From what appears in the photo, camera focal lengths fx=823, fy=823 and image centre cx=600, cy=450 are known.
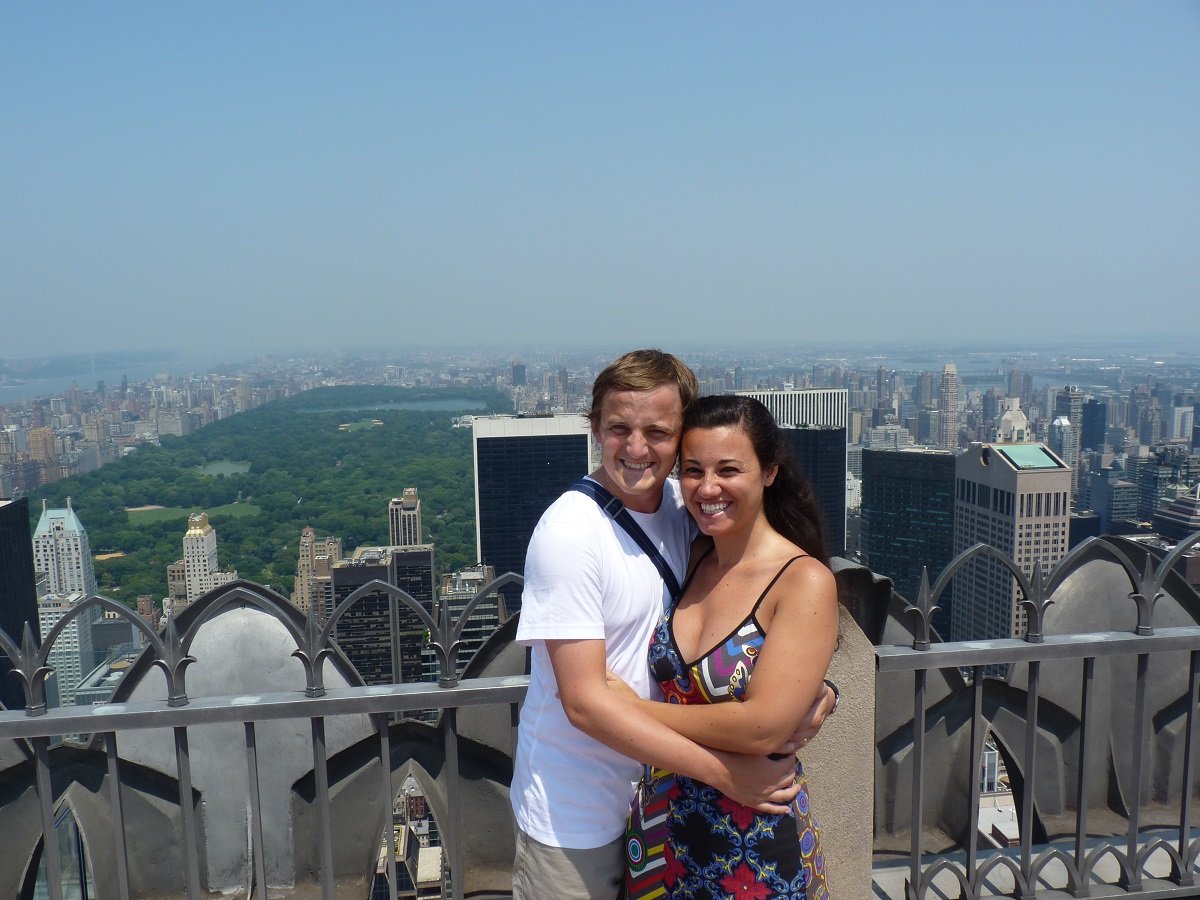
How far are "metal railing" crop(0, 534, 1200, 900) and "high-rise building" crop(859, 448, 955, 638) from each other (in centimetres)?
1447

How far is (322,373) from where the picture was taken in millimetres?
77750

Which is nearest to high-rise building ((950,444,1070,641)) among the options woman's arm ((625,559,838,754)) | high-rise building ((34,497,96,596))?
woman's arm ((625,559,838,754))

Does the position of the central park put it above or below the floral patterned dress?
below

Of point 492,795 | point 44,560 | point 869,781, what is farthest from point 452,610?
point 44,560

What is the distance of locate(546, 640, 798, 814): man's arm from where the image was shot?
1.79 meters

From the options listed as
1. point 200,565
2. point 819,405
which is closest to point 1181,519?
point 200,565

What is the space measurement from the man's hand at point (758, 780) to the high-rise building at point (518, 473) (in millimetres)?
13875

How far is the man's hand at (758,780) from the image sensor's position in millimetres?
1816

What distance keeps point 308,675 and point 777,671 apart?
5.03ft

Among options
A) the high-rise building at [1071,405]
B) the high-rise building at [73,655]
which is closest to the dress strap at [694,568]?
the high-rise building at [73,655]

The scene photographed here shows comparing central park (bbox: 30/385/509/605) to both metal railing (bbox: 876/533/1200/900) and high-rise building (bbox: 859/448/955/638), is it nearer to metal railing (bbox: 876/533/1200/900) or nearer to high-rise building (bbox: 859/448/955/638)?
metal railing (bbox: 876/533/1200/900)

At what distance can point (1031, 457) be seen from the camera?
6.93 meters

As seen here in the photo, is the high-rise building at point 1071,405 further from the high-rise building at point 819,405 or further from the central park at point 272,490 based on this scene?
the central park at point 272,490

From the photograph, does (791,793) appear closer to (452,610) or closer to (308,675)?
(452,610)
